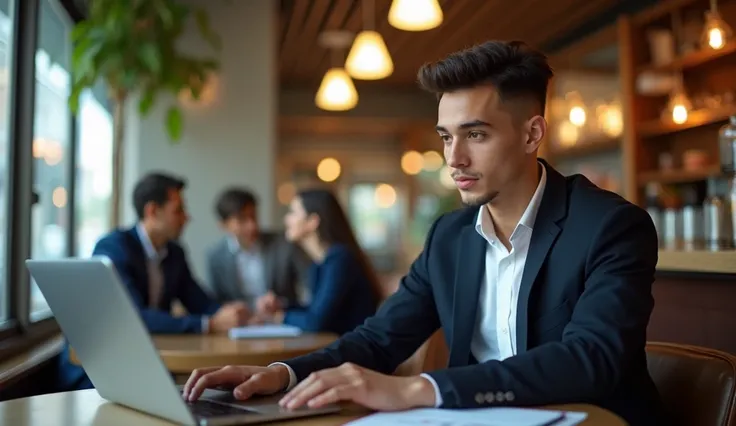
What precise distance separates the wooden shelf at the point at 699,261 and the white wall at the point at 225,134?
3564mm

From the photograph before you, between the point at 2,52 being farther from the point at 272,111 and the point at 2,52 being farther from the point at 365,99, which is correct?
the point at 365,99

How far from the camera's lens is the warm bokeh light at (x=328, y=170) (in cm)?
1374

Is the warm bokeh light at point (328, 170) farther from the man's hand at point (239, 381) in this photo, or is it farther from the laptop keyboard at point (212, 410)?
the laptop keyboard at point (212, 410)

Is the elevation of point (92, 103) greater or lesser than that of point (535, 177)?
greater

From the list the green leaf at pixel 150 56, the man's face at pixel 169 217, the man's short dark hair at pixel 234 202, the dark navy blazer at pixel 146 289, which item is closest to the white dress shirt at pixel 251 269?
the man's short dark hair at pixel 234 202

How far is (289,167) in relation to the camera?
14.2 m

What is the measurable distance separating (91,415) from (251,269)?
3705mm

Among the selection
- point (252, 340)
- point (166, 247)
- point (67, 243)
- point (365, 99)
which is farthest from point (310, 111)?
point (252, 340)

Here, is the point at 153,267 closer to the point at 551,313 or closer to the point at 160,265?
the point at 160,265

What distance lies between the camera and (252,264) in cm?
500

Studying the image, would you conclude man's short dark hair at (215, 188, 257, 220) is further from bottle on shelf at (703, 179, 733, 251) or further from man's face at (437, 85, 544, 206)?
man's face at (437, 85, 544, 206)

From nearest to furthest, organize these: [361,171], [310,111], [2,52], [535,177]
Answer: [535,177], [2,52], [310,111], [361,171]

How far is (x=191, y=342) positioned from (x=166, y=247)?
1.00 metres

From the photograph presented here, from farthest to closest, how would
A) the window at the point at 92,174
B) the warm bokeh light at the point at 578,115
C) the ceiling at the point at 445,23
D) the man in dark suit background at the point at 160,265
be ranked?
the warm bokeh light at the point at 578,115, the ceiling at the point at 445,23, the window at the point at 92,174, the man in dark suit background at the point at 160,265
